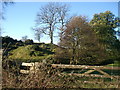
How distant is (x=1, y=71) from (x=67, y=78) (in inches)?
68.8

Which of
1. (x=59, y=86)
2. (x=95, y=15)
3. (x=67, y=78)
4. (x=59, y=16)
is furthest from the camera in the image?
(x=95, y=15)

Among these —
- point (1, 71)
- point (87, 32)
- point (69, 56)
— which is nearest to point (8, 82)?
point (1, 71)

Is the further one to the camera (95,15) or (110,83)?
(95,15)

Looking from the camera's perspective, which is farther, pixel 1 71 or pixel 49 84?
pixel 1 71

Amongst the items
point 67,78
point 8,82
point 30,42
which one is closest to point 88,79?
point 67,78

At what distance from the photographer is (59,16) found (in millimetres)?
16125

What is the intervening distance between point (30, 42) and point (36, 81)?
17178 millimetres

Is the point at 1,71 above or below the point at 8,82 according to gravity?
above

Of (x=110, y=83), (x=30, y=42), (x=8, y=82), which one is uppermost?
(x=30, y=42)

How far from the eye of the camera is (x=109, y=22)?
20.0 metres

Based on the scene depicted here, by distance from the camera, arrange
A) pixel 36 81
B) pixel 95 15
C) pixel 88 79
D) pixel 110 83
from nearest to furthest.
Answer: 1. pixel 36 81
2. pixel 110 83
3. pixel 88 79
4. pixel 95 15

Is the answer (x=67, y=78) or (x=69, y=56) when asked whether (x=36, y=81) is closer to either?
(x=67, y=78)

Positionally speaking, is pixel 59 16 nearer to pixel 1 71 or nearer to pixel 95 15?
pixel 95 15

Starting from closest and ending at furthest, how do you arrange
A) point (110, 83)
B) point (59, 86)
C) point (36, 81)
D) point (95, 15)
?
point (36, 81) → point (59, 86) → point (110, 83) → point (95, 15)
